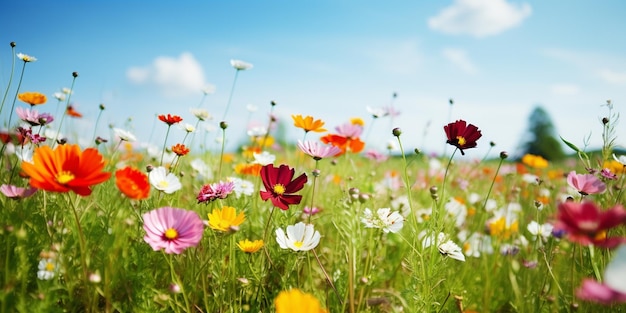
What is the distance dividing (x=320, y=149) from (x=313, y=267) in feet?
1.49

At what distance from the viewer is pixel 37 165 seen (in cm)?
80

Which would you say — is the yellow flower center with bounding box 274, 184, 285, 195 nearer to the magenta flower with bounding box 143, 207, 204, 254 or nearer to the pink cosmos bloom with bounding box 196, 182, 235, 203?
the pink cosmos bloom with bounding box 196, 182, 235, 203

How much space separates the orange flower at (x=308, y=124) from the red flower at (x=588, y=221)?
99 centimetres

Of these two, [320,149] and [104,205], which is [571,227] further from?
[104,205]

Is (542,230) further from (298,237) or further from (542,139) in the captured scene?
(542,139)

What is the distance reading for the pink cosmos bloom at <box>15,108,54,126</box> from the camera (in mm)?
1350

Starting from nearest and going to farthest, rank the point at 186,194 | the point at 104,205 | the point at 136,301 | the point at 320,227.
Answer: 1. the point at 136,301
2. the point at 104,205
3. the point at 320,227
4. the point at 186,194

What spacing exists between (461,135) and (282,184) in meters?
0.50

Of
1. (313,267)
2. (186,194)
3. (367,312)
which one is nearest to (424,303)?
(367,312)

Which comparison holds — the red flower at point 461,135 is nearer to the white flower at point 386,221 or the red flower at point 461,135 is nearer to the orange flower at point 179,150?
the white flower at point 386,221

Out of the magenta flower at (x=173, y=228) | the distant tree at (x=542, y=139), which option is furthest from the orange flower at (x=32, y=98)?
the distant tree at (x=542, y=139)

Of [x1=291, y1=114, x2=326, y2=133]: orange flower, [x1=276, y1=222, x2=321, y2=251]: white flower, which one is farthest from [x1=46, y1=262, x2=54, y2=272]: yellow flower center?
[x1=291, y1=114, x2=326, y2=133]: orange flower

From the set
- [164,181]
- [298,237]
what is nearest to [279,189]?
[298,237]

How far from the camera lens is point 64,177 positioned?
2.77 feet
